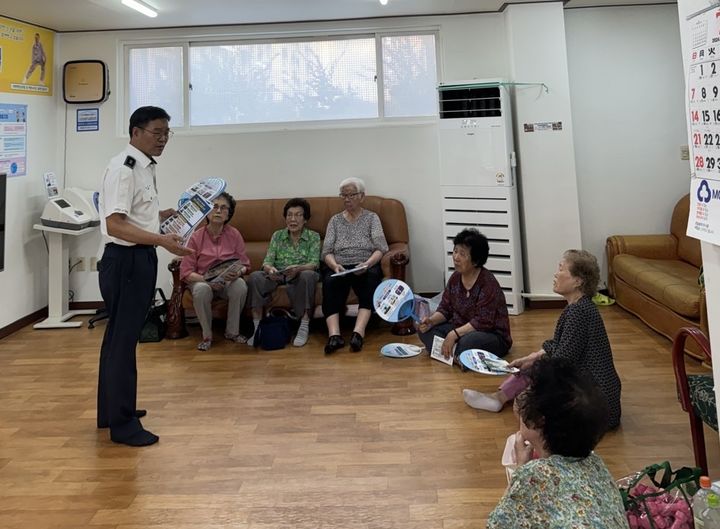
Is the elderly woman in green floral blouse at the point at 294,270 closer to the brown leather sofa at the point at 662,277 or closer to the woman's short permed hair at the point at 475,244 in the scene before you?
the woman's short permed hair at the point at 475,244

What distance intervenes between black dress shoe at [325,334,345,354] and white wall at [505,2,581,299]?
1.83 metres

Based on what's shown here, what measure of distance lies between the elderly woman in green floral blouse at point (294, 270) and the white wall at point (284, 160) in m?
0.84

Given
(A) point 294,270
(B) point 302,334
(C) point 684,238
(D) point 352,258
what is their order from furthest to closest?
(C) point 684,238 < (D) point 352,258 < (A) point 294,270 < (B) point 302,334

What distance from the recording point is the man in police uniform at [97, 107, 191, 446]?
224 cm

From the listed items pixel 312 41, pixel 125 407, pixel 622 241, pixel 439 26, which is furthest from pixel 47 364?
pixel 622 241

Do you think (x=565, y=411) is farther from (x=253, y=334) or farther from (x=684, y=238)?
(x=684, y=238)

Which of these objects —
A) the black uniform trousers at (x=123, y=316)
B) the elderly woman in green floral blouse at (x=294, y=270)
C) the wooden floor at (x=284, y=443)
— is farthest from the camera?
the elderly woman in green floral blouse at (x=294, y=270)

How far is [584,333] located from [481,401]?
633 mm

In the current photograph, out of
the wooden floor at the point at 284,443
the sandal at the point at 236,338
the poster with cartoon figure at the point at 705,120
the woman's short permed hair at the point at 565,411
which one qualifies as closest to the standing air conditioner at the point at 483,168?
the wooden floor at the point at 284,443

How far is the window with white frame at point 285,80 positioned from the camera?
15.8 feet

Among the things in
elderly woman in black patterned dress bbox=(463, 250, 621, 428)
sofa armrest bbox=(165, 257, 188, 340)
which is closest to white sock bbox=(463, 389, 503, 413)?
elderly woman in black patterned dress bbox=(463, 250, 621, 428)

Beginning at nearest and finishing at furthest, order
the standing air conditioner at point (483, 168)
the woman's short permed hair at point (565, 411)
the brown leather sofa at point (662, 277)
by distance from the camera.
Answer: the woman's short permed hair at point (565, 411) → the brown leather sofa at point (662, 277) → the standing air conditioner at point (483, 168)

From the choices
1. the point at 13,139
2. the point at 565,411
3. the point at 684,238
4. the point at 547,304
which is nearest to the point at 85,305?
the point at 13,139

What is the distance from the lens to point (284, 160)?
4785mm
